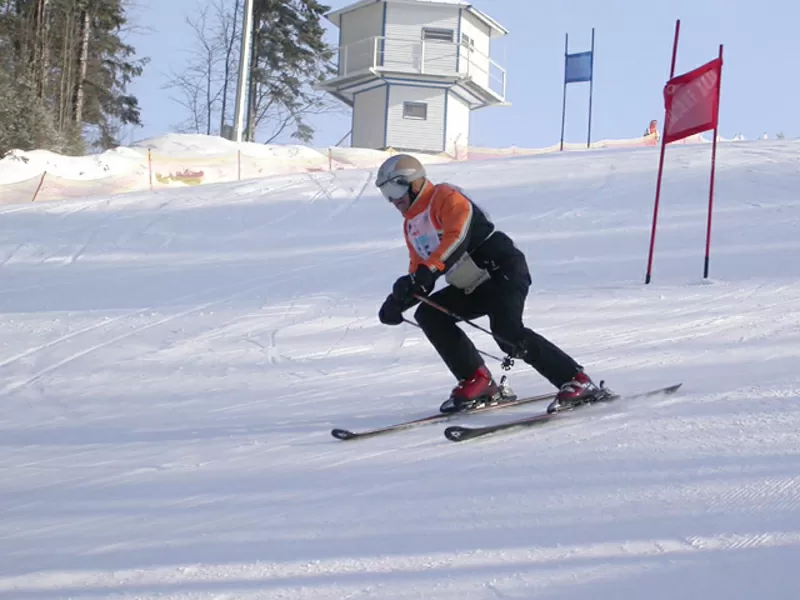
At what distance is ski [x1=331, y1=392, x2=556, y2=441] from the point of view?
15.3 ft

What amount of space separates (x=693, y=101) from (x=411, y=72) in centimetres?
2478

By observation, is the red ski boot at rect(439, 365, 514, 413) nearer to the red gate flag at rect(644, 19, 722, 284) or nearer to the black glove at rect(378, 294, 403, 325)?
the black glove at rect(378, 294, 403, 325)

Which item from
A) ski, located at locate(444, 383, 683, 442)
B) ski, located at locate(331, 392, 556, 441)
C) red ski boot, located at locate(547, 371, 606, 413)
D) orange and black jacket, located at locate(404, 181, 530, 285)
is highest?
orange and black jacket, located at locate(404, 181, 530, 285)

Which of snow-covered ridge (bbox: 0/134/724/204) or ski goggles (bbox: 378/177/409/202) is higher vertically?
snow-covered ridge (bbox: 0/134/724/204)

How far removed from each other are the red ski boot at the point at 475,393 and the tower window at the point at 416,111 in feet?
96.8

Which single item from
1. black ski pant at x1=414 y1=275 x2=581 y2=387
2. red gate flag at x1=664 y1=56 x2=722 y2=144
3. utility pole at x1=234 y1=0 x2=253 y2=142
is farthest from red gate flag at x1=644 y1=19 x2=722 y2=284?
utility pole at x1=234 y1=0 x2=253 y2=142

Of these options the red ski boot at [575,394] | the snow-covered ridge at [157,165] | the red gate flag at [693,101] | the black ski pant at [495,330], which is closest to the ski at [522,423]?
the red ski boot at [575,394]

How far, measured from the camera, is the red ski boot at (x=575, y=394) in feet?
16.0

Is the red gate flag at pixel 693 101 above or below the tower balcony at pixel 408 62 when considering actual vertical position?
below

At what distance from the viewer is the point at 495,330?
197 inches

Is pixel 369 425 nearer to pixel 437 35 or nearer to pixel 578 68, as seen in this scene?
pixel 578 68

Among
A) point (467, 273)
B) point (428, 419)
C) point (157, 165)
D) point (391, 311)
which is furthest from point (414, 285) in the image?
point (157, 165)

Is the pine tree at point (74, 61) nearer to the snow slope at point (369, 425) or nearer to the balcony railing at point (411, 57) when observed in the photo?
the balcony railing at point (411, 57)

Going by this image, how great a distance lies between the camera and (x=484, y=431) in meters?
4.47
